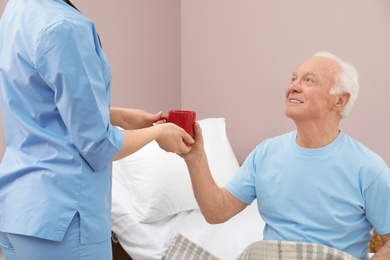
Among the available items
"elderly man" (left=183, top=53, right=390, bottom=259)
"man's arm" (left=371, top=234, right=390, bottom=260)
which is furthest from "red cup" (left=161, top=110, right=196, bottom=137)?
"man's arm" (left=371, top=234, right=390, bottom=260)

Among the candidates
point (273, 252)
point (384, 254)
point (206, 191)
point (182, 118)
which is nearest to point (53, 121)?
point (182, 118)

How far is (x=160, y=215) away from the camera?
227 centimetres

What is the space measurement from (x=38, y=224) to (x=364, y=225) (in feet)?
3.18

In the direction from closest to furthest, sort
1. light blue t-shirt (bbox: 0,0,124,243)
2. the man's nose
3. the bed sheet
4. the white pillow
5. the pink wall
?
light blue t-shirt (bbox: 0,0,124,243) < the man's nose < the bed sheet < the white pillow < the pink wall

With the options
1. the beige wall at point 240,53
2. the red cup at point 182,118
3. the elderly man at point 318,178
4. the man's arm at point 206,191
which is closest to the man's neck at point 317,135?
the elderly man at point 318,178

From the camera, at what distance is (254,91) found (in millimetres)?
3049

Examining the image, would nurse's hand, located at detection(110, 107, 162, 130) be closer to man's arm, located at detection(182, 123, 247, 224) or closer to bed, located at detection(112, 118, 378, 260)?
man's arm, located at detection(182, 123, 247, 224)

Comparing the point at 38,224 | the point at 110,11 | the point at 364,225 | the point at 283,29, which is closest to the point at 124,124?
the point at 38,224

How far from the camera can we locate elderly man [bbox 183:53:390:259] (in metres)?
1.63

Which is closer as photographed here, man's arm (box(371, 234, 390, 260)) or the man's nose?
man's arm (box(371, 234, 390, 260))

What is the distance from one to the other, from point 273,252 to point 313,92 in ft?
1.67

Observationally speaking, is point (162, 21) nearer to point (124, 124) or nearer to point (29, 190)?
point (124, 124)

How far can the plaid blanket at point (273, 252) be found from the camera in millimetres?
1522

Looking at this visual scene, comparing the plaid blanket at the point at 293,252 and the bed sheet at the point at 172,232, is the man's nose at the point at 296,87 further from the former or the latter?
the bed sheet at the point at 172,232
